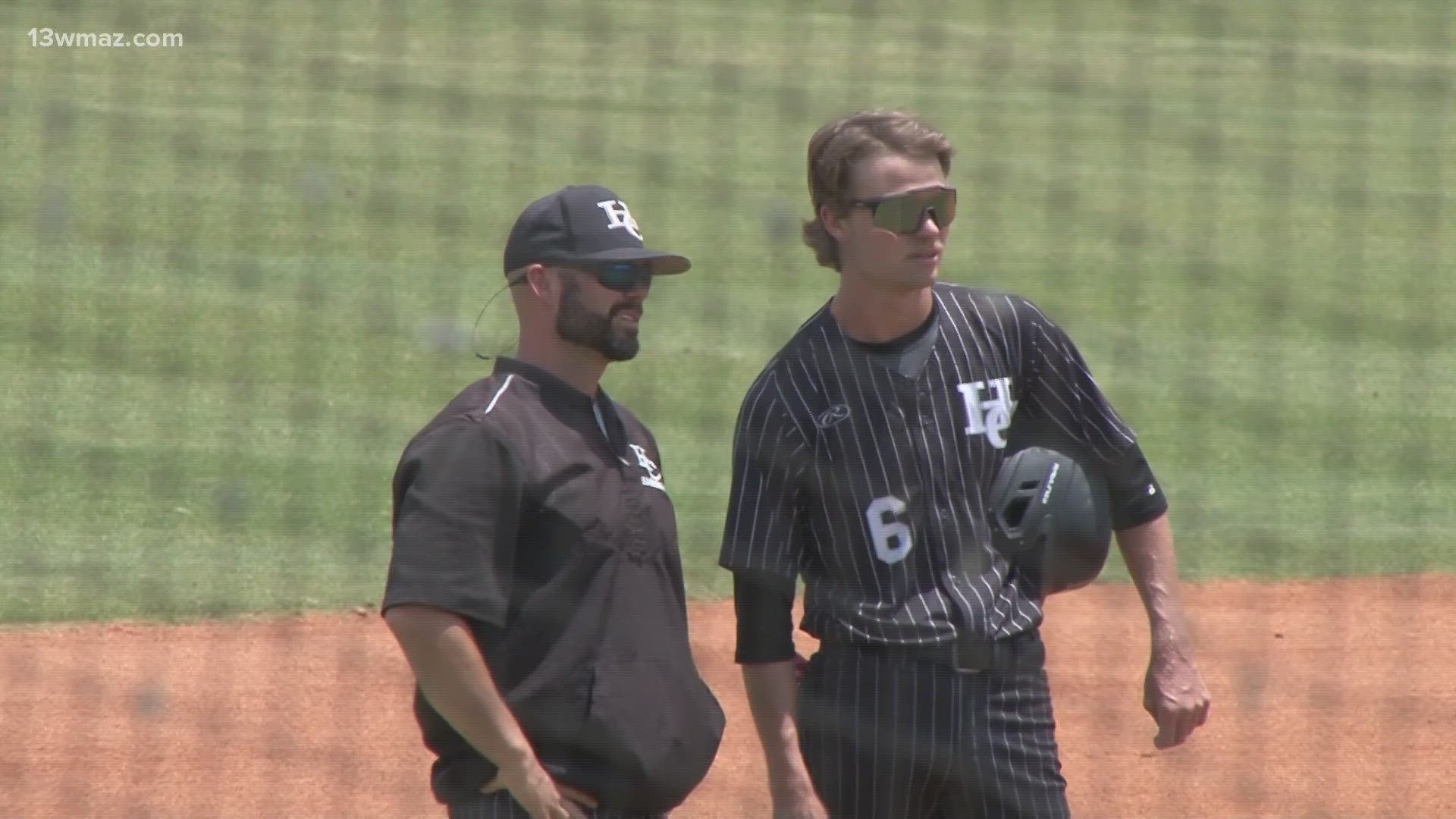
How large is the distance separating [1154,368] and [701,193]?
138 inches

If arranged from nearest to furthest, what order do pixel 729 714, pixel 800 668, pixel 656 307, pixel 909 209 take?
pixel 909 209 → pixel 800 668 → pixel 729 714 → pixel 656 307

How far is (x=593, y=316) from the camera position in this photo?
2.93 meters

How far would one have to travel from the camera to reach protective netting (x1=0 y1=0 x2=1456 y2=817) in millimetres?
5410

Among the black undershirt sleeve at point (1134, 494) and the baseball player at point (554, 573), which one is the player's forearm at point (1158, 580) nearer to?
the black undershirt sleeve at point (1134, 494)

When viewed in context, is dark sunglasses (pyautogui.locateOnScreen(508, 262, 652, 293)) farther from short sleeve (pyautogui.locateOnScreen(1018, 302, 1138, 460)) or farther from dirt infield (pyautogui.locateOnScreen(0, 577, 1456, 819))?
dirt infield (pyautogui.locateOnScreen(0, 577, 1456, 819))

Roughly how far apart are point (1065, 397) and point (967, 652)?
1.58 ft

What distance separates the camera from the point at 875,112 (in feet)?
10.3

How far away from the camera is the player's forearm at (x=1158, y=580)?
3160 mm

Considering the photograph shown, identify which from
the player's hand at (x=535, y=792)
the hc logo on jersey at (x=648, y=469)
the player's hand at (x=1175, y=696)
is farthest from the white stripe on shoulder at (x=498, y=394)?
the player's hand at (x=1175, y=696)

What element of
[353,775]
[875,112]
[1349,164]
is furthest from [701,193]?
[875,112]

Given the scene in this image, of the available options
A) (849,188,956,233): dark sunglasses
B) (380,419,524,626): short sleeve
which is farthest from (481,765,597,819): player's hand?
(849,188,956,233): dark sunglasses

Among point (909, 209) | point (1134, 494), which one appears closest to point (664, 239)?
point (1134, 494)

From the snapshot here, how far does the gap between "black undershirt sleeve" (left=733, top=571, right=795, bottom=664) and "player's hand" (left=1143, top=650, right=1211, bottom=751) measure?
1.98 feet

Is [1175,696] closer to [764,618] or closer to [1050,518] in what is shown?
[1050,518]
